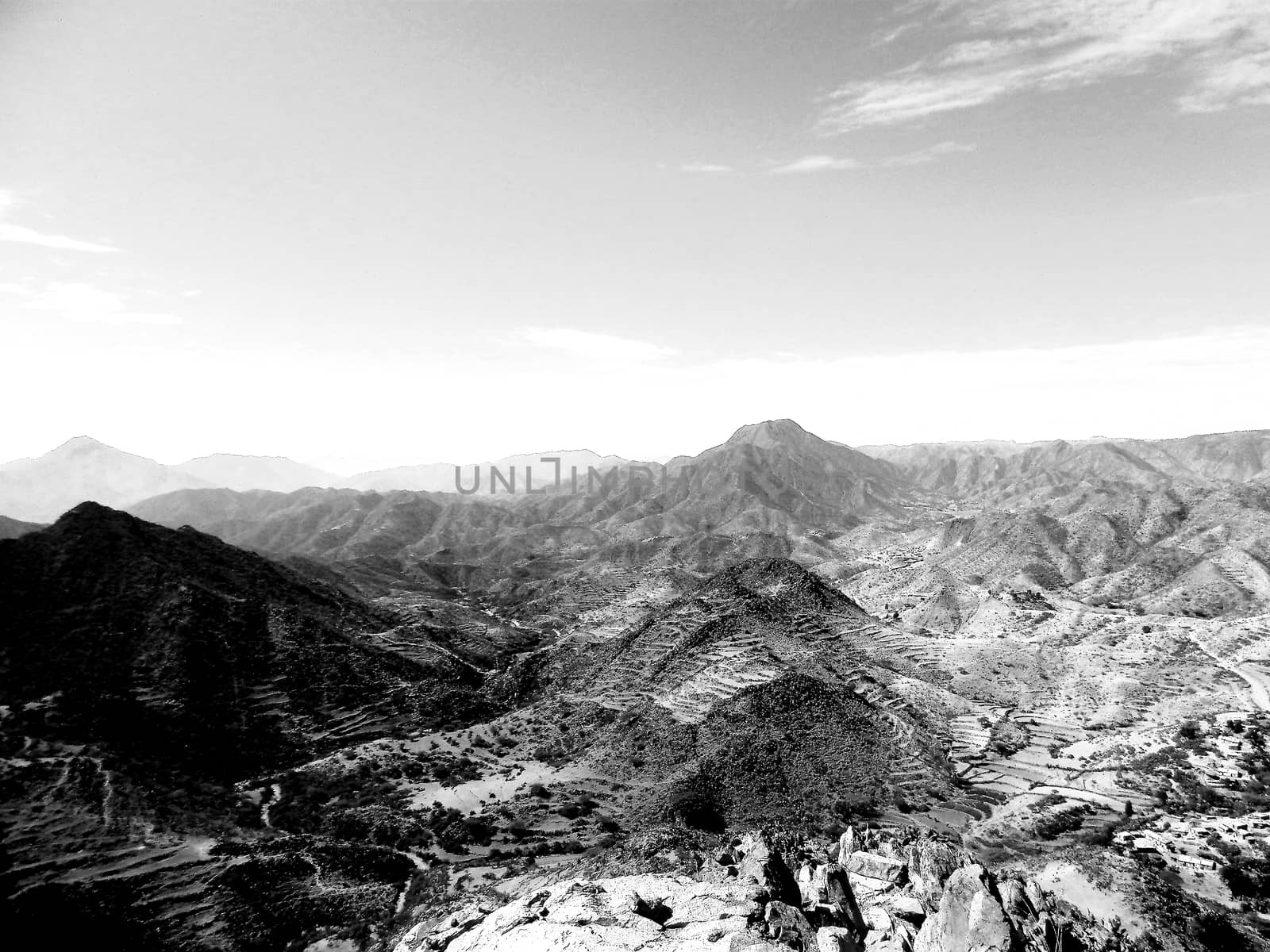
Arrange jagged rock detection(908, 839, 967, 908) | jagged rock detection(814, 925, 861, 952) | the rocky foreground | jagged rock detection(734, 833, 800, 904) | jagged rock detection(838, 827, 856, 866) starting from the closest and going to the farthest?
jagged rock detection(814, 925, 861, 952)
the rocky foreground
jagged rock detection(908, 839, 967, 908)
jagged rock detection(734, 833, 800, 904)
jagged rock detection(838, 827, 856, 866)

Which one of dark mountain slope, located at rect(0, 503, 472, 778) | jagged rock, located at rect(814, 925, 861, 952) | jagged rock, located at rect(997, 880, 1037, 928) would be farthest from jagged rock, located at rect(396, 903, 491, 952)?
dark mountain slope, located at rect(0, 503, 472, 778)

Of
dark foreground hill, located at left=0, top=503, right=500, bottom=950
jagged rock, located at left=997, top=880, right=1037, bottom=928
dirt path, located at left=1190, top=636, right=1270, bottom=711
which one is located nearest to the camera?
jagged rock, located at left=997, top=880, right=1037, bottom=928

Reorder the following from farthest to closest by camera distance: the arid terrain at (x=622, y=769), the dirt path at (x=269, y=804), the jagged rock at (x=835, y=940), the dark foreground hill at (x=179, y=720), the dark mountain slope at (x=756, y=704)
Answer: the dark mountain slope at (x=756, y=704) < the dirt path at (x=269, y=804) < the dark foreground hill at (x=179, y=720) < the arid terrain at (x=622, y=769) < the jagged rock at (x=835, y=940)

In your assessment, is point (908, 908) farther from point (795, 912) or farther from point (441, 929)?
point (441, 929)

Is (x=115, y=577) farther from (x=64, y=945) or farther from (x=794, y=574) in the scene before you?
(x=794, y=574)

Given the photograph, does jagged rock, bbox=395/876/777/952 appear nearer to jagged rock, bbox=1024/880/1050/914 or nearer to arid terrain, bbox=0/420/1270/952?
arid terrain, bbox=0/420/1270/952

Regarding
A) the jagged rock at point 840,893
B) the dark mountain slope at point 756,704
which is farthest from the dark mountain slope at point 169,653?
the jagged rock at point 840,893

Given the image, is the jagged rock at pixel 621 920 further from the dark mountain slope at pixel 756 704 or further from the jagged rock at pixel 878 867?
the dark mountain slope at pixel 756 704
